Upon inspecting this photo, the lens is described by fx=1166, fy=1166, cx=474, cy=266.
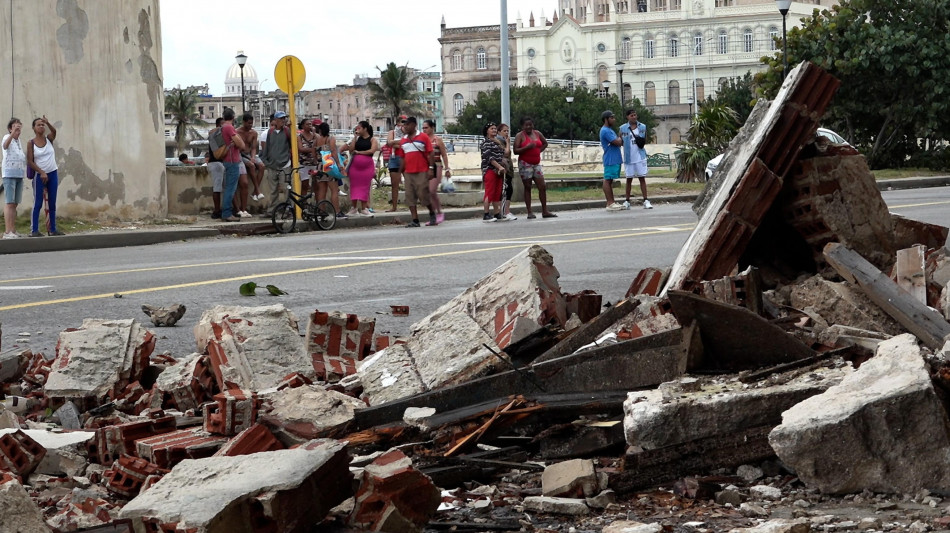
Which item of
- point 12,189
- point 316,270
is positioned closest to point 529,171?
point 12,189

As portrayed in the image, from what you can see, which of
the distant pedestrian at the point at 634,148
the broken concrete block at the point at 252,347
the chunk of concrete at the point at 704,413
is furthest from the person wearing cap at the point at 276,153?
the chunk of concrete at the point at 704,413

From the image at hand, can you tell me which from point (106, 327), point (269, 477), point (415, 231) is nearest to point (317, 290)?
point (106, 327)

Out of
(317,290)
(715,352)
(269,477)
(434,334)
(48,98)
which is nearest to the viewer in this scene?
(269,477)

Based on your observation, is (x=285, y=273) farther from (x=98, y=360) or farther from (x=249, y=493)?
(x=249, y=493)

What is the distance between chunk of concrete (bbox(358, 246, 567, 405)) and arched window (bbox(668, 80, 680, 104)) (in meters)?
126

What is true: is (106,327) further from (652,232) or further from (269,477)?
(652,232)

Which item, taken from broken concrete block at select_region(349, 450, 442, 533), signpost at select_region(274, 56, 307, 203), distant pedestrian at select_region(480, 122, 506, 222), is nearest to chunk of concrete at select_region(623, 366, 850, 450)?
broken concrete block at select_region(349, 450, 442, 533)

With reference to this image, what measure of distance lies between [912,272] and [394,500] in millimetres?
2983

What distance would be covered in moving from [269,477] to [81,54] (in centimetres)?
1602

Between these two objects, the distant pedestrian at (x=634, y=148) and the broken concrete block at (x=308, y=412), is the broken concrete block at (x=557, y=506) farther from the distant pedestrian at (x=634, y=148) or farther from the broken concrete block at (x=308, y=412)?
the distant pedestrian at (x=634, y=148)

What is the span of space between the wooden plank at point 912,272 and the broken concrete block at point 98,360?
330 cm

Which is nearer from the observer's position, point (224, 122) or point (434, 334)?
point (434, 334)

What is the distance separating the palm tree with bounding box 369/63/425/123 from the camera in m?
120

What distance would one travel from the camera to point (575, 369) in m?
4.11
